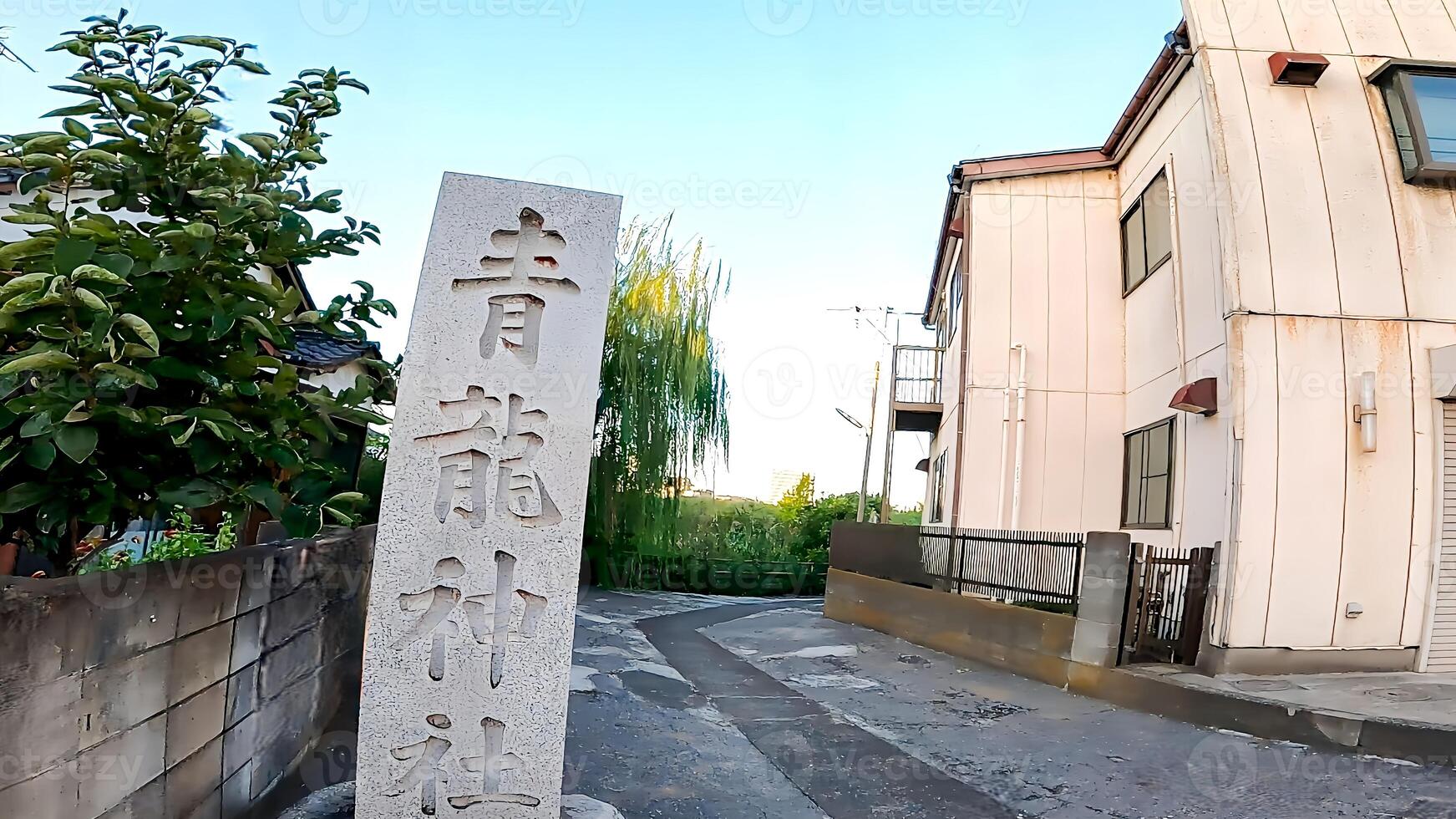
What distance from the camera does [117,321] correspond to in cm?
228

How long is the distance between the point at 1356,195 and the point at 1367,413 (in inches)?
75.1

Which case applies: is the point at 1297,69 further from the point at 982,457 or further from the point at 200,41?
the point at 200,41

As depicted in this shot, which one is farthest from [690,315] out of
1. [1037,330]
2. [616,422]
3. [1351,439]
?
[1351,439]

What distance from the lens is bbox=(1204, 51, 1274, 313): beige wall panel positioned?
24.2 feet

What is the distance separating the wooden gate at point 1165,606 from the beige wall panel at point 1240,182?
2.09m

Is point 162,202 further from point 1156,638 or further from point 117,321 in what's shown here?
point 1156,638

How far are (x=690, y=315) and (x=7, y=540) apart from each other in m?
13.9

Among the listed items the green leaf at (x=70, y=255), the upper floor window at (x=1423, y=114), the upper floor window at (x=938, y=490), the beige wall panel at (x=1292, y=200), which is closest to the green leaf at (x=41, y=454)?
the green leaf at (x=70, y=255)

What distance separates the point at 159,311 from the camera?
2.59 meters

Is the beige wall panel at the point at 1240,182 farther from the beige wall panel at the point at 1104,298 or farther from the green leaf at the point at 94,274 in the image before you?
the green leaf at the point at 94,274

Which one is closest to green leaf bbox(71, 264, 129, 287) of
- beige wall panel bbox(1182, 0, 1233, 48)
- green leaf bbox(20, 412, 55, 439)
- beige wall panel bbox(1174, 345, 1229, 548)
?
green leaf bbox(20, 412, 55, 439)

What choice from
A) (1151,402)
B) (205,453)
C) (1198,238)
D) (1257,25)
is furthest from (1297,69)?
(205,453)

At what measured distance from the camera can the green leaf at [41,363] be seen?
209 centimetres

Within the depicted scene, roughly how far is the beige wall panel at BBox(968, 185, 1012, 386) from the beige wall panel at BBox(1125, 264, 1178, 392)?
4.70ft
